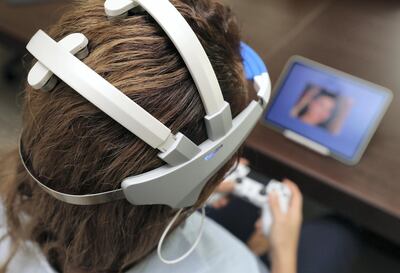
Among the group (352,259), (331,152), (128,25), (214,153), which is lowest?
(352,259)

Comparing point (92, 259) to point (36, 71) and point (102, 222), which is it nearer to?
point (102, 222)

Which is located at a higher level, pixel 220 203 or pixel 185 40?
pixel 185 40

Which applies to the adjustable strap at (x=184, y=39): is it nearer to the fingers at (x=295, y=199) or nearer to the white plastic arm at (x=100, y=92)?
the white plastic arm at (x=100, y=92)

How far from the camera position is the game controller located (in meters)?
0.93

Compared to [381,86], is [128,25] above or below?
above

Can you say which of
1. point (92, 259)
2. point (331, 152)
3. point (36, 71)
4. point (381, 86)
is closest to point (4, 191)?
point (92, 259)

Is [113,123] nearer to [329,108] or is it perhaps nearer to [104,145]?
[104,145]

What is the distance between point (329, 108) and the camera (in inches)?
33.3

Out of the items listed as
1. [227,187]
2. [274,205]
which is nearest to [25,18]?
[227,187]

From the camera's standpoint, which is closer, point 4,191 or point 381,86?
point 4,191

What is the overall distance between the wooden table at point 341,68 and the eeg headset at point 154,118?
331mm

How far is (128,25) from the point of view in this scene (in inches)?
17.4

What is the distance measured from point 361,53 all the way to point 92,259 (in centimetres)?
72

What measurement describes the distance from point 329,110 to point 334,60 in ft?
0.55
